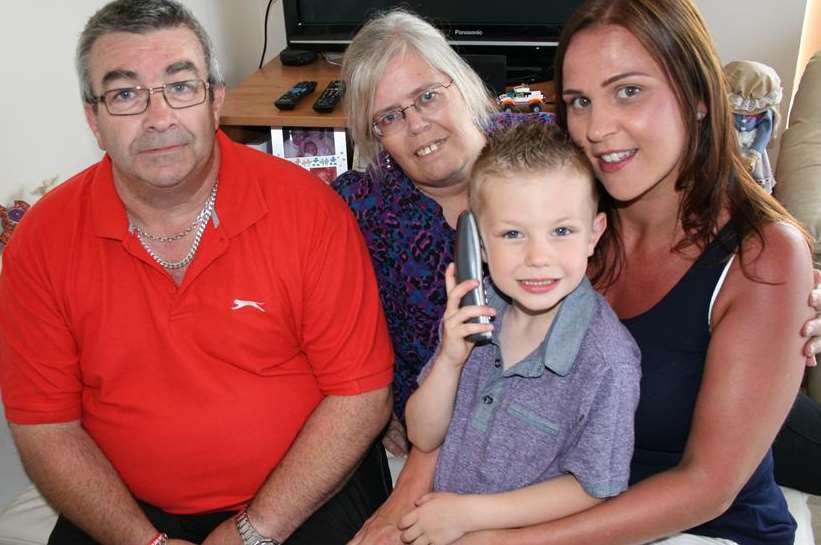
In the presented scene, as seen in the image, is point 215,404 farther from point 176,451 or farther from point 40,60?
point 40,60

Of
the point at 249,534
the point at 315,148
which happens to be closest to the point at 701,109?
the point at 249,534

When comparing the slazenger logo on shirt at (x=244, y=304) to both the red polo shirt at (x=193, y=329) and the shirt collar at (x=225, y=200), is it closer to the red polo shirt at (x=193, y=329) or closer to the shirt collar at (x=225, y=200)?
the red polo shirt at (x=193, y=329)

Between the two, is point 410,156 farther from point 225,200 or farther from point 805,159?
point 805,159

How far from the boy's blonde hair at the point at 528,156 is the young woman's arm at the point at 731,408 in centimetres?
28

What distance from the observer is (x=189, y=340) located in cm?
150

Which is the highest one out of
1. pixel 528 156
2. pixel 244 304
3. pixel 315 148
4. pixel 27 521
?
pixel 528 156

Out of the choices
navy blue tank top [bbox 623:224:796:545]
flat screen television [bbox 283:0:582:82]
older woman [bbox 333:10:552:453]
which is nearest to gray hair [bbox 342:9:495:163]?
older woman [bbox 333:10:552:453]

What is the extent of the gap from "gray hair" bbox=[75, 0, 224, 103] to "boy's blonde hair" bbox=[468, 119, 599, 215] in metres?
0.61

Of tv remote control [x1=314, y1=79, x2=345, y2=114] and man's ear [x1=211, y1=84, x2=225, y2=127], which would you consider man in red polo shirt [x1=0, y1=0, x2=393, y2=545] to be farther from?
tv remote control [x1=314, y1=79, x2=345, y2=114]

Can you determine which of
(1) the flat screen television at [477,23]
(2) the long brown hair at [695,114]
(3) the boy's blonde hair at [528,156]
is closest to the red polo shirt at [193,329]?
(3) the boy's blonde hair at [528,156]

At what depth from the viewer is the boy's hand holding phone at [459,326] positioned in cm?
124

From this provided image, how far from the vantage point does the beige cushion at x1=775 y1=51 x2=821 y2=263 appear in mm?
2256

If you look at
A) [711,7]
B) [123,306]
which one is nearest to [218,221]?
[123,306]

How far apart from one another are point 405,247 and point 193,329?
458mm
